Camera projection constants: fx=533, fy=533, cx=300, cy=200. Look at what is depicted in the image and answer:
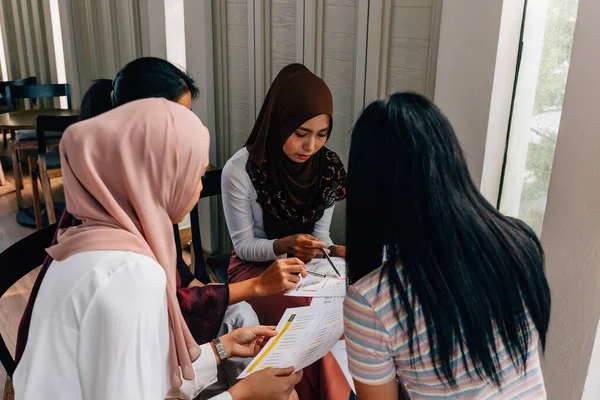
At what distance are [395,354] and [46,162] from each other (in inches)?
132

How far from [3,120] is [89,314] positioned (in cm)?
374

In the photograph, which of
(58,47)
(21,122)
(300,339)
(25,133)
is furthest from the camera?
(58,47)

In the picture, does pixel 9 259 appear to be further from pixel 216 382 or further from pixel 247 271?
pixel 247 271

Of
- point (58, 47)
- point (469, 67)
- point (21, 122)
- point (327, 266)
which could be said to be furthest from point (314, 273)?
point (58, 47)

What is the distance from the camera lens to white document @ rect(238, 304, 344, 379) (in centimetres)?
119

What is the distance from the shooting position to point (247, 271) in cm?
194

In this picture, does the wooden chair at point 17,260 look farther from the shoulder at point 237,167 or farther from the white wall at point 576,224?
the white wall at point 576,224

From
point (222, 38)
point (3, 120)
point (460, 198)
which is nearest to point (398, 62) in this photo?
point (460, 198)

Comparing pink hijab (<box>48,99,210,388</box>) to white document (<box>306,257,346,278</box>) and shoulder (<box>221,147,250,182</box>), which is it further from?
shoulder (<box>221,147,250,182</box>)

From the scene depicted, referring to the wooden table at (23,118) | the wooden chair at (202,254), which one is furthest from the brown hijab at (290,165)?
the wooden table at (23,118)

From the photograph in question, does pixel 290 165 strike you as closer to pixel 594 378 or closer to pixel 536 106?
pixel 536 106

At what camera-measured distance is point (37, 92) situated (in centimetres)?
448

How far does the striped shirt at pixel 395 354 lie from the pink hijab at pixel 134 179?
0.35 meters

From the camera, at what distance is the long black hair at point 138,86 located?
1718 millimetres
